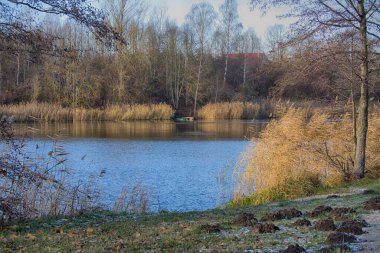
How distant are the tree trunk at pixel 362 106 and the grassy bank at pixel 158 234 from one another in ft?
13.4

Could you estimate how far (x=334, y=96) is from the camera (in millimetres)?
15156

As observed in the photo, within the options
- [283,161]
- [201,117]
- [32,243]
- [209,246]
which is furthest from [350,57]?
[201,117]

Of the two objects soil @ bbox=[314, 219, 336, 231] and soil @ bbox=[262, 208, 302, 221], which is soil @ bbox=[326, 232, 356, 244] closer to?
soil @ bbox=[314, 219, 336, 231]

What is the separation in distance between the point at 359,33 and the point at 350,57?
0.62 meters

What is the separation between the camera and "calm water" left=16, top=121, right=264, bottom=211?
1343cm

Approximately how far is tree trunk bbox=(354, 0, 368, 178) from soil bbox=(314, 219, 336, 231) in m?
6.21

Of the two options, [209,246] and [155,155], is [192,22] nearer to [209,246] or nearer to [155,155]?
[155,155]

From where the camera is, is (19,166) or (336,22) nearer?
(19,166)

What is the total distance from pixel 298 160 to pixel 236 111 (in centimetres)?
3203

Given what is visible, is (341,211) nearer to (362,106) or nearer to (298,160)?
(362,106)

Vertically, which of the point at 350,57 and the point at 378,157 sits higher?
the point at 350,57

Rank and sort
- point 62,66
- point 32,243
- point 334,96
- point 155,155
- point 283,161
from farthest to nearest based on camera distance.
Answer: point 155,155 < point 334,96 < point 283,161 < point 62,66 < point 32,243

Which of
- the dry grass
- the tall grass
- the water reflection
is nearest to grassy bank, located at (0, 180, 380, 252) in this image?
the water reflection

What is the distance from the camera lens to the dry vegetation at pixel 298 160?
1213 centimetres
